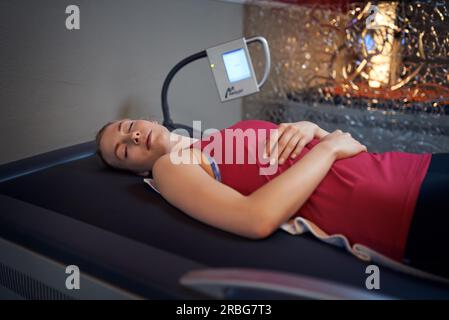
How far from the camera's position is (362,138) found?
2.43 meters

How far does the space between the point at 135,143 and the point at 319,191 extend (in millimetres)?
553

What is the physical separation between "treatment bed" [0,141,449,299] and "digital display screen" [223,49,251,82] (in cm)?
63

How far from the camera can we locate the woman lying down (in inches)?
34.9

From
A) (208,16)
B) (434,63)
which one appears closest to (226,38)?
(208,16)

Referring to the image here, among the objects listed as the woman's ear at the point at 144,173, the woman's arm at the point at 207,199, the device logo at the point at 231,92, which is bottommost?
the woman's ear at the point at 144,173

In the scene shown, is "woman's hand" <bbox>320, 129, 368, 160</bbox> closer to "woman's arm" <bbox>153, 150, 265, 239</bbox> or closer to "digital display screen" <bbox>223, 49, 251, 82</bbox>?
"woman's arm" <bbox>153, 150, 265, 239</bbox>

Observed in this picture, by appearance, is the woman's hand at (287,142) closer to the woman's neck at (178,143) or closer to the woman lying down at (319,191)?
the woman lying down at (319,191)

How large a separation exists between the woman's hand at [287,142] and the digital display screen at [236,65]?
0.54m

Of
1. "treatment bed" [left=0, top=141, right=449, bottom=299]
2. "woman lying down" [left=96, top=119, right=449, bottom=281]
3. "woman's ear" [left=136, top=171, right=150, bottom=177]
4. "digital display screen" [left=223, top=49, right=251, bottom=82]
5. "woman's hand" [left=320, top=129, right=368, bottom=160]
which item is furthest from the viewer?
"digital display screen" [left=223, top=49, right=251, bottom=82]

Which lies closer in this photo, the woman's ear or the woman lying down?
the woman lying down

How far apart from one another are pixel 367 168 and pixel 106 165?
2.72 ft

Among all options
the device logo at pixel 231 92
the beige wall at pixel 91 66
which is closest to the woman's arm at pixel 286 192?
the device logo at pixel 231 92

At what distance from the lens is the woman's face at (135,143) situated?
123cm

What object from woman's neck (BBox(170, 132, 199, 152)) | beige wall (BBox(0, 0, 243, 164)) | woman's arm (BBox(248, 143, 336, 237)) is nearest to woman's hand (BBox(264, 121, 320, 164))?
woman's arm (BBox(248, 143, 336, 237))
